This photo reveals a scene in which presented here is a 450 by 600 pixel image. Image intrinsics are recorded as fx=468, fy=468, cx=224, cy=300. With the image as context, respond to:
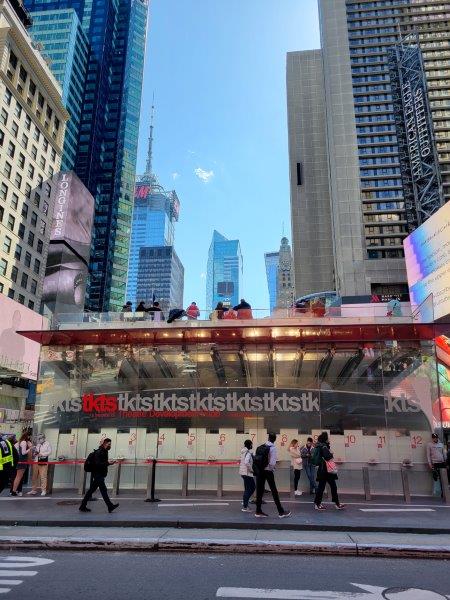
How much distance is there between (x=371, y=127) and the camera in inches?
3597

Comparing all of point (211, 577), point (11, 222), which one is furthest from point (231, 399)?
point (11, 222)

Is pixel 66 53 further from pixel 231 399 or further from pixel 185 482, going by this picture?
pixel 185 482

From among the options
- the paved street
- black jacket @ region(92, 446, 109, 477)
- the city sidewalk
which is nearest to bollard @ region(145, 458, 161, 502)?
the city sidewalk

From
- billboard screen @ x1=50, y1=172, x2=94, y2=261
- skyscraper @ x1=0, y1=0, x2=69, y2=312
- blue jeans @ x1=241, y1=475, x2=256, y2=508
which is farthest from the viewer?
skyscraper @ x1=0, y1=0, x2=69, y2=312

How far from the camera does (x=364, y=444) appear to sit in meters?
15.2

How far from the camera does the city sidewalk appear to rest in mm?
9164

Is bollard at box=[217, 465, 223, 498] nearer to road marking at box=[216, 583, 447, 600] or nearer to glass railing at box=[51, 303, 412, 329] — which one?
glass railing at box=[51, 303, 412, 329]

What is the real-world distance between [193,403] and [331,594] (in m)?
10.8

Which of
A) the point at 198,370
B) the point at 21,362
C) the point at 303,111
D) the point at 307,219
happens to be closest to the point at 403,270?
the point at 307,219

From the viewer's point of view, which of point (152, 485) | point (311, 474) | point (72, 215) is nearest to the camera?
point (152, 485)

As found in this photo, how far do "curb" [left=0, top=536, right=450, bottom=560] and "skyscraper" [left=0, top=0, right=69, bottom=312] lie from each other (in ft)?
181

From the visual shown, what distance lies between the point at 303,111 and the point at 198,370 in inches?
4677

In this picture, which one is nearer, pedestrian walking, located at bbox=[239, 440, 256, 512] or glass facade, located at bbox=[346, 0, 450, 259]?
pedestrian walking, located at bbox=[239, 440, 256, 512]

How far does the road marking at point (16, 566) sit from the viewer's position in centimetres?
604
